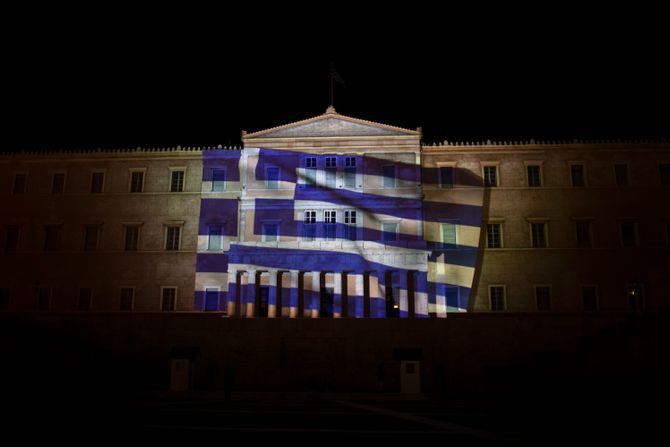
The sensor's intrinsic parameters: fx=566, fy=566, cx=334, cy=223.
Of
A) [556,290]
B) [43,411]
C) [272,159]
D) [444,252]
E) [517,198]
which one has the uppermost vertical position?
[272,159]

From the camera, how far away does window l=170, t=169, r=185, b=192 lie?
4028cm

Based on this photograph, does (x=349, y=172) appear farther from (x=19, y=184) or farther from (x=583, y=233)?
(x=19, y=184)

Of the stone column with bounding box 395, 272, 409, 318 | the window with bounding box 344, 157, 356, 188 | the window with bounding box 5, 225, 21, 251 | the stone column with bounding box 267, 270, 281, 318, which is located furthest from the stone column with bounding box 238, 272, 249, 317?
the window with bounding box 5, 225, 21, 251

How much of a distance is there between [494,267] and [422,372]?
10.4 meters

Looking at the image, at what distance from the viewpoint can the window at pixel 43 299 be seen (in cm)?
3853

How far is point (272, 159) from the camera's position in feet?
129

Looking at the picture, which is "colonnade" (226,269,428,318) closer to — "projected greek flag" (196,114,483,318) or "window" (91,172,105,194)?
"projected greek flag" (196,114,483,318)

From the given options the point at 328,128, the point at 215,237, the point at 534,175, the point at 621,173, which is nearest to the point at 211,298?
the point at 215,237

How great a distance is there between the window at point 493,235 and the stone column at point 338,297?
10.3 m

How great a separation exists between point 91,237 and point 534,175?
31.2m

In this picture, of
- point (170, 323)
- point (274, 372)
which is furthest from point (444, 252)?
point (170, 323)

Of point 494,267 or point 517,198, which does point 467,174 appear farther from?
point 494,267

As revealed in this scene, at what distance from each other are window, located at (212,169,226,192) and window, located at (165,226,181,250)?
3.84m

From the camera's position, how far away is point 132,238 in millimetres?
39688
